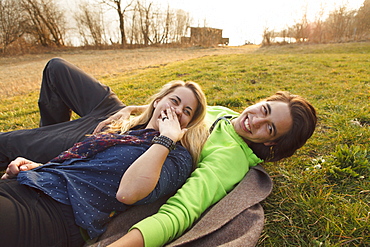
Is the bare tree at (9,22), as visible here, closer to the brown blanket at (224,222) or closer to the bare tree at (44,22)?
the bare tree at (44,22)

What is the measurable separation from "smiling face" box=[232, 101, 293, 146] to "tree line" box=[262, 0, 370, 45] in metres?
24.6

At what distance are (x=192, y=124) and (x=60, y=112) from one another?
7.29 feet

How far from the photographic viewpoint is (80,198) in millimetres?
1754

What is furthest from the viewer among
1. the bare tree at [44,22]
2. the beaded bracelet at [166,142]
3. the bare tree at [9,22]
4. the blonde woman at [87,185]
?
the bare tree at [44,22]

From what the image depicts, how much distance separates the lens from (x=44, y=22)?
26.5m

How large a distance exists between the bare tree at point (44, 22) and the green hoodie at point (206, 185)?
29624 millimetres

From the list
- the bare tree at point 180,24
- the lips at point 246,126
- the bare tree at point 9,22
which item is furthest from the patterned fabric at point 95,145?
the bare tree at point 180,24

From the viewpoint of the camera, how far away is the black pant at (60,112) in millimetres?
2831

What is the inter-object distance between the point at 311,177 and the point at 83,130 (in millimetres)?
2814

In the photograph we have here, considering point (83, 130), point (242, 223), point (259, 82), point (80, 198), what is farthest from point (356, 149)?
point (259, 82)

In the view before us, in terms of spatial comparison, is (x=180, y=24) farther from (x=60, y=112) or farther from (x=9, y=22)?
(x=60, y=112)

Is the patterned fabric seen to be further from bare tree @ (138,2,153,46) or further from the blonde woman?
bare tree @ (138,2,153,46)

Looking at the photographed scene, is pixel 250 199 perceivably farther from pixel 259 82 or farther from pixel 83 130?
pixel 259 82

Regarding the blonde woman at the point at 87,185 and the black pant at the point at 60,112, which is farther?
the black pant at the point at 60,112
